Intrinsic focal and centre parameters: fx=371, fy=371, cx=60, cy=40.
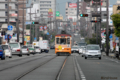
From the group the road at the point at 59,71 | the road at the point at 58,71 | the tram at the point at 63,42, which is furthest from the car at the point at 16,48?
the road at the point at 58,71

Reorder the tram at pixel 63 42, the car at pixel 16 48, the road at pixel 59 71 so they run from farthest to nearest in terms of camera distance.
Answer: the tram at pixel 63 42, the car at pixel 16 48, the road at pixel 59 71

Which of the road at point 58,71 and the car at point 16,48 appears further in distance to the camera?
the car at point 16,48

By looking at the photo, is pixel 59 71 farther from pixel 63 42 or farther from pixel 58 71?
pixel 63 42

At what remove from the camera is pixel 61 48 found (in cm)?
5266

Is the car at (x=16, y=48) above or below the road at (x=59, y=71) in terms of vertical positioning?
above

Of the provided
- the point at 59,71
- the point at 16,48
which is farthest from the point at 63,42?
the point at 59,71

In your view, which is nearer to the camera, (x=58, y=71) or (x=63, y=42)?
(x=58, y=71)

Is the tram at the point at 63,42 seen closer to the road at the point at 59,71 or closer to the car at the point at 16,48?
the car at the point at 16,48

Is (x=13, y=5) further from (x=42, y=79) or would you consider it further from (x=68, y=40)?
(x=42, y=79)

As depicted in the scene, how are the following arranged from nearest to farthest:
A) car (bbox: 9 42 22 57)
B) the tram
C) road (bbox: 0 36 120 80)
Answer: road (bbox: 0 36 120 80) < car (bbox: 9 42 22 57) < the tram

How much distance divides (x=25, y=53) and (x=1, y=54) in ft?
58.4

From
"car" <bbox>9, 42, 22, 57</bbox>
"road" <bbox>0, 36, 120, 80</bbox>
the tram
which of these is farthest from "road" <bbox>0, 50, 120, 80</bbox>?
the tram

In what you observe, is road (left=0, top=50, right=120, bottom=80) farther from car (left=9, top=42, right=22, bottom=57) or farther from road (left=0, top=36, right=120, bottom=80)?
car (left=9, top=42, right=22, bottom=57)

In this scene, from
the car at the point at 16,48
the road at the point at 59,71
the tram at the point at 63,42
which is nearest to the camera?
the road at the point at 59,71
